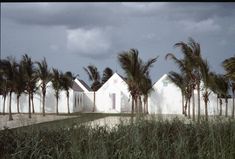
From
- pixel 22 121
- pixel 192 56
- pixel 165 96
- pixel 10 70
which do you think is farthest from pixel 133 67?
pixel 165 96

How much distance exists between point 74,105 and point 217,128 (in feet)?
97.6

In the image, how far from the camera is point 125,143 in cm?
473

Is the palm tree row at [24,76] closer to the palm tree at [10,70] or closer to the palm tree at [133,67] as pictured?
the palm tree at [10,70]

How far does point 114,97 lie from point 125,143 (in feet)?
99.9

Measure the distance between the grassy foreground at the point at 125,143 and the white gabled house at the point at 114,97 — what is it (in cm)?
2841

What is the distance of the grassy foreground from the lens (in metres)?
4.14

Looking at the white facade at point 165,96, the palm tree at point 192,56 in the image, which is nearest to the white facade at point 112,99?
the white facade at point 165,96

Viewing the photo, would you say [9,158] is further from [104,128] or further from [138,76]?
[138,76]

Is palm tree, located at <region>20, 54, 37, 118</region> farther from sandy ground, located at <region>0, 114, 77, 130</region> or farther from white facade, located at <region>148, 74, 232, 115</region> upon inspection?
white facade, located at <region>148, 74, 232, 115</region>

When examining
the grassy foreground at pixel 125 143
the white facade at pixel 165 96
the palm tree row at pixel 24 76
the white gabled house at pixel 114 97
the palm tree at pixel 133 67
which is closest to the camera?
the grassy foreground at pixel 125 143

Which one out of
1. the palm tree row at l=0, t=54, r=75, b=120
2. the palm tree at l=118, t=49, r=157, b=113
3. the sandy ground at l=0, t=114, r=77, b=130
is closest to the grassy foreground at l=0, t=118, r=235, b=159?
the sandy ground at l=0, t=114, r=77, b=130

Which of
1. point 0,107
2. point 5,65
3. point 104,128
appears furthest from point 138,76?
point 0,107

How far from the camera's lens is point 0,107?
3528cm

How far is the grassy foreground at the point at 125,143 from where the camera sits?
4.14 meters
